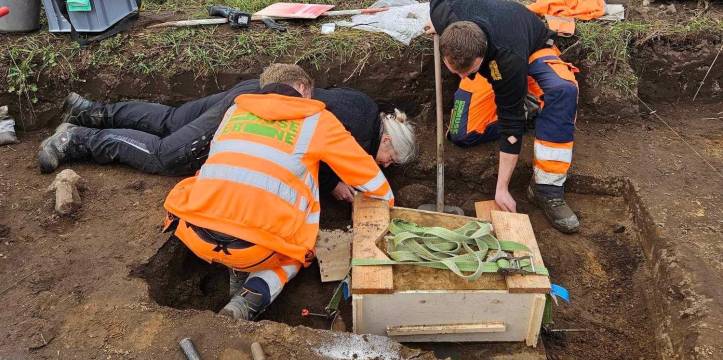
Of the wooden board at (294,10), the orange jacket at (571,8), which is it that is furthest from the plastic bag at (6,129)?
the orange jacket at (571,8)

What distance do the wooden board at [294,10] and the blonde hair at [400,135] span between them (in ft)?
5.27

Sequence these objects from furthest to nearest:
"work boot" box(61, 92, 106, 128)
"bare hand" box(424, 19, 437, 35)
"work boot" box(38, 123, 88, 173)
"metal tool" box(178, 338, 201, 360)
Result: "work boot" box(61, 92, 106, 128)
"bare hand" box(424, 19, 437, 35)
"work boot" box(38, 123, 88, 173)
"metal tool" box(178, 338, 201, 360)

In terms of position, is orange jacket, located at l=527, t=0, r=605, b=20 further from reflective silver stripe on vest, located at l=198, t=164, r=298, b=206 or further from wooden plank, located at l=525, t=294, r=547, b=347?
reflective silver stripe on vest, located at l=198, t=164, r=298, b=206

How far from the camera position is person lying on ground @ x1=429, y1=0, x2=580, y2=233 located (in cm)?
325

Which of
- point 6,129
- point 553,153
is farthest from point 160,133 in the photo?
point 553,153

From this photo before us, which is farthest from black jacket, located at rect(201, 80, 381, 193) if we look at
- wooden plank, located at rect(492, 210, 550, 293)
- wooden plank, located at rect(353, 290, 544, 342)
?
wooden plank, located at rect(353, 290, 544, 342)

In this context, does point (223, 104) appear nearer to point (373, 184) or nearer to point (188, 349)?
point (373, 184)

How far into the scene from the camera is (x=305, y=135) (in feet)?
9.64

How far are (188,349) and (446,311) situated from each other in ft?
3.96

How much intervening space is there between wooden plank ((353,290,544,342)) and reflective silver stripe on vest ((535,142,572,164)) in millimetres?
1347

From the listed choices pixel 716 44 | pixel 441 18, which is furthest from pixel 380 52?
pixel 716 44

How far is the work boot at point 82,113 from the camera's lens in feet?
13.8

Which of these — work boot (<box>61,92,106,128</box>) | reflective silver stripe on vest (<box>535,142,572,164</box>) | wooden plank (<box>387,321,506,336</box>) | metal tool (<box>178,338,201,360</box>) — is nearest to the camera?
metal tool (<box>178,338,201,360</box>)

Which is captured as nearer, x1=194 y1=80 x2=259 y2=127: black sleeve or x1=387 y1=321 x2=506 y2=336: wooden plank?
x1=387 y1=321 x2=506 y2=336: wooden plank
